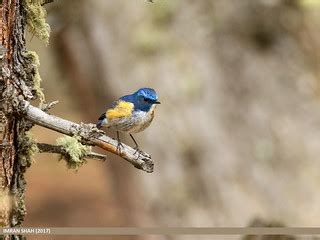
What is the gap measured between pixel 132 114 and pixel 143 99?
0.04m

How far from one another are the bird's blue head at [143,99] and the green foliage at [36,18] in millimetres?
135

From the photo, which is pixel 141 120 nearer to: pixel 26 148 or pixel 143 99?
pixel 143 99

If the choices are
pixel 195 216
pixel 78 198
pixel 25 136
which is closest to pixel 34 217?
pixel 78 198

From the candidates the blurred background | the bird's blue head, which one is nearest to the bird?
the bird's blue head

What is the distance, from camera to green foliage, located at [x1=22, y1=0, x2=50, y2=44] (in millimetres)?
845

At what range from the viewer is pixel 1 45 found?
0.80 meters

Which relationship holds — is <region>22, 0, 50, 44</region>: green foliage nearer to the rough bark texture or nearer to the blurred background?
the rough bark texture

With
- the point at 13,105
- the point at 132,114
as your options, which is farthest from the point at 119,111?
the point at 13,105

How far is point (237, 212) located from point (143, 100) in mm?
2244

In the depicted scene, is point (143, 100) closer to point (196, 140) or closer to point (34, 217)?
point (196, 140)

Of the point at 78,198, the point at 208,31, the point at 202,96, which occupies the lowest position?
the point at 202,96

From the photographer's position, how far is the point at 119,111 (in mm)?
796

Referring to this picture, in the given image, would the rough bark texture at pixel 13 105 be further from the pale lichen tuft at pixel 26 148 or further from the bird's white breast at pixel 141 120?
the bird's white breast at pixel 141 120

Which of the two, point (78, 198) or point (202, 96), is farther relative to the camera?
point (78, 198)
